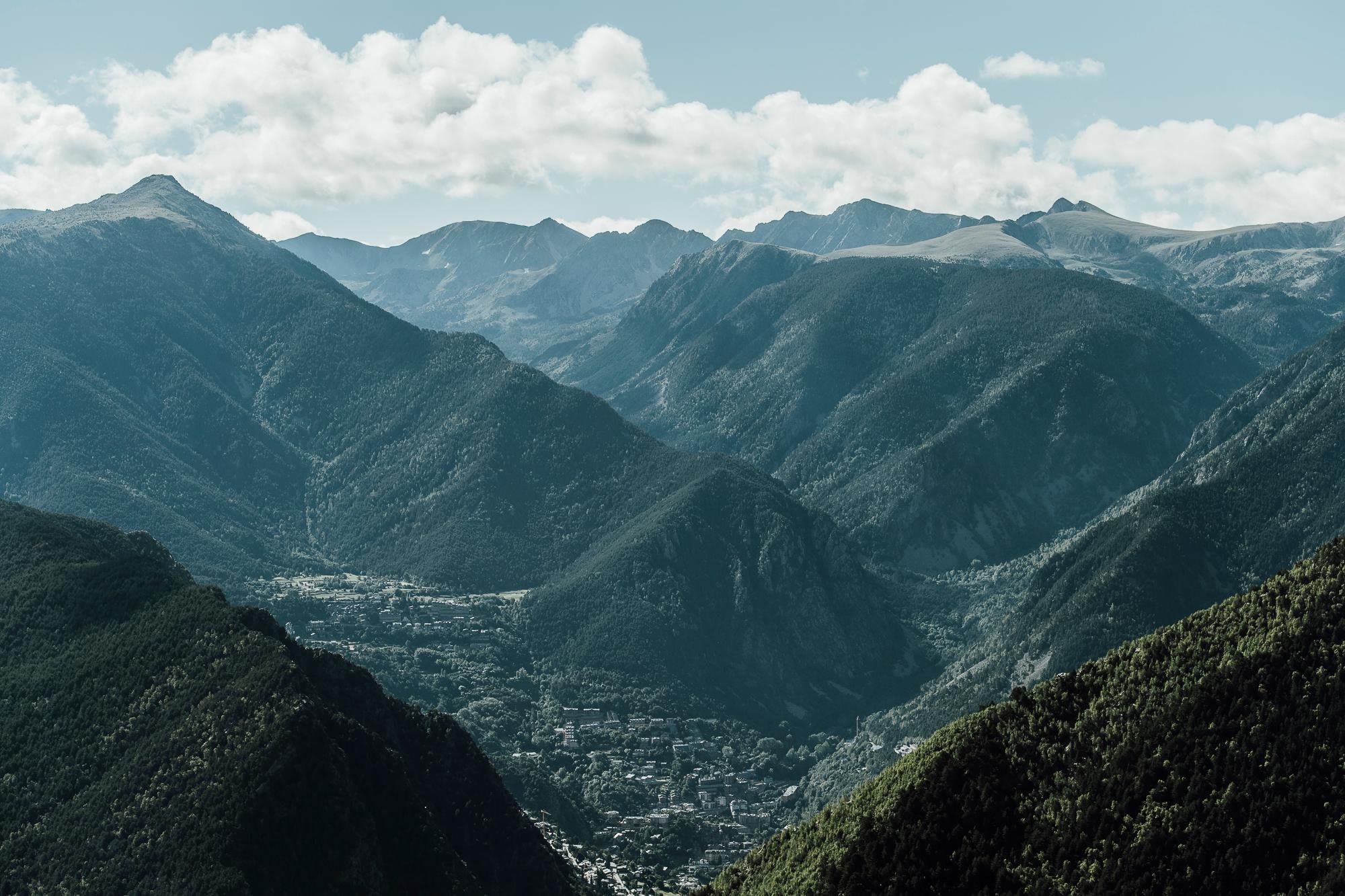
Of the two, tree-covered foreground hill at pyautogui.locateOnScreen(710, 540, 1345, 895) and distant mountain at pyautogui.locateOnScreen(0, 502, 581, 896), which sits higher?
distant mountain at pyautogui.locateOnScreen(0, 502, 581, 896)

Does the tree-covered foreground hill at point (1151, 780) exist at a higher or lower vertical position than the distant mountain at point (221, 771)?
lower

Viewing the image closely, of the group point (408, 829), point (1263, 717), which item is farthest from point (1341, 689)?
point (408, 829)

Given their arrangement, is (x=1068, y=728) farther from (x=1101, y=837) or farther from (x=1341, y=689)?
(x=1341, y=689)

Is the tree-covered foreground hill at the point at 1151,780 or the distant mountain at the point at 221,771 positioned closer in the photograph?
the tree-covered foreground hill at the point at 1151,780

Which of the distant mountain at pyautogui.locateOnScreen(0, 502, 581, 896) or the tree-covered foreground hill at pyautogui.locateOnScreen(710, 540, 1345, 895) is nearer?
the tree-covered foreground hill at pyautogui.locateOnScreen(710, 540, 1345, 895)
